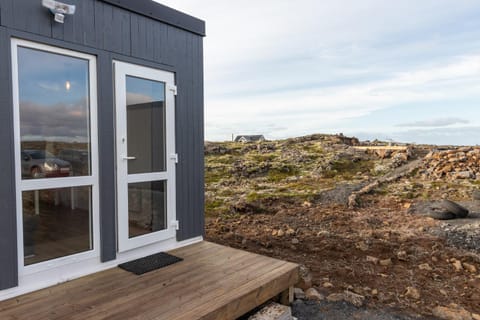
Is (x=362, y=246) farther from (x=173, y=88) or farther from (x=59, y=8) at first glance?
(x=59, y=8)

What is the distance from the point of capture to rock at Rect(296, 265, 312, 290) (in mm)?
3455

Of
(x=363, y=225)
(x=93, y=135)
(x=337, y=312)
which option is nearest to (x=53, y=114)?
(x=93, y=135)

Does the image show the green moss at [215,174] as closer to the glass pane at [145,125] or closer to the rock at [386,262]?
the rock at [386,262]

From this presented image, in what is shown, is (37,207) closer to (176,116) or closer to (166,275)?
(166,275)

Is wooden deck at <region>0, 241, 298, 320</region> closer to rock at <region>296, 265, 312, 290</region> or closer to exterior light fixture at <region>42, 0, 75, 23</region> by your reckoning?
rock at <region>296, 265, 312, 290</region>

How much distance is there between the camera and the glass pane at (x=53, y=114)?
7.73 ft

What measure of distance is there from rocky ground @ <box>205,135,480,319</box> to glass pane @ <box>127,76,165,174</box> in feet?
6.68

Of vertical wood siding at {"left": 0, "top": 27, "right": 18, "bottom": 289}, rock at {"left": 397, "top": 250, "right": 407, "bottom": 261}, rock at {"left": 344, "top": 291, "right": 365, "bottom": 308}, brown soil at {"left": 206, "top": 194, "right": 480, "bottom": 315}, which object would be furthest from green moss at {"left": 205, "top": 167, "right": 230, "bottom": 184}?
vertical wood siding at {"left": 0, "top": 27, "right": 18, "bottom": 289}

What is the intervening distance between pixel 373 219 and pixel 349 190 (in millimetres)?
2457

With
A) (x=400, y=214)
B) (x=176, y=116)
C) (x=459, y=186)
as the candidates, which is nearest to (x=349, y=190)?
(x=400, y=214)

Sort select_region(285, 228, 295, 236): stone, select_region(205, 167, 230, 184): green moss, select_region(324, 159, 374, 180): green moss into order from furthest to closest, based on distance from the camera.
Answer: select_region(324, 159, 374, 180): green moss
select_region(205, 167, 230, 184): green moss
select_region(285, 228, 295, 236): stone

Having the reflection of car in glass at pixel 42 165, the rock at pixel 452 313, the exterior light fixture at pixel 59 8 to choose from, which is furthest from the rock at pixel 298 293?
the exterior light fixture at pixel 59 8

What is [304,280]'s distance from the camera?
11.7ft

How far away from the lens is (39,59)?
7.93ft
